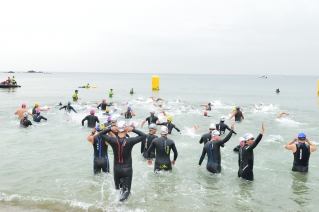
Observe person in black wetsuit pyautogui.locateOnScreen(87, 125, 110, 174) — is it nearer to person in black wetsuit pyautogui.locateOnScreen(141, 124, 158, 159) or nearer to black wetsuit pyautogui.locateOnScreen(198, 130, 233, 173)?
person in black wetsuit pyautogui.locateOnScreen(141, 124, 158, 159)

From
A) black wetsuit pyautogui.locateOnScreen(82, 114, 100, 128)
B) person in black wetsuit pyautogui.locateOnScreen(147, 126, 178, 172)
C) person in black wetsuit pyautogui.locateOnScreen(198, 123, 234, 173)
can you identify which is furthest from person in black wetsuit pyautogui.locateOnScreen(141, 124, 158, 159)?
black wetsuit pyautogui.locateOnScreen(82, 114, 100, 128)

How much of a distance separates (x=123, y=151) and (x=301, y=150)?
5.32m

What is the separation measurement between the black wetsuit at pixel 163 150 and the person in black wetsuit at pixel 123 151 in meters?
1.77

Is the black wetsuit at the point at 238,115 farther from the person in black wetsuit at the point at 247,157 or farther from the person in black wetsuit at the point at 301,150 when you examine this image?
the person in black wetsuit at the point at 247,157

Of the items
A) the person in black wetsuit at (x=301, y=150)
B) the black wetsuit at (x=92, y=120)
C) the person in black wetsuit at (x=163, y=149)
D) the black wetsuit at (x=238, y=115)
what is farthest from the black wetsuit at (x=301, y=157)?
the black wetsuit at (x=238, y=115)

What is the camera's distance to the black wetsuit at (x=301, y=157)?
7949mm

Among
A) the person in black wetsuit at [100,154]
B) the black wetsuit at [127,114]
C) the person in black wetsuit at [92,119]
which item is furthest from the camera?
the black wetsuit at [127,114]

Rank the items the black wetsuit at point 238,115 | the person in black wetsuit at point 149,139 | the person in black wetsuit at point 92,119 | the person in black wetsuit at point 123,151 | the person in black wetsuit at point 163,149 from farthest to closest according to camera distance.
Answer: the black wetsuit at point 238,115 < the person in black wetsuit at point 92,119 < the person in black wetsuit at point 149,139 < the person in black wetsuit at point 163,149 < the person in black wetsuit at point 123,151

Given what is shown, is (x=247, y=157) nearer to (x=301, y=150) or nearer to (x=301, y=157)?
(x=301, y=150)

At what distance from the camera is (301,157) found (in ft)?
27.0

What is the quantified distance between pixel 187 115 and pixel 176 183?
14.3m

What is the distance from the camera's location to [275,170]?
940 centimetres

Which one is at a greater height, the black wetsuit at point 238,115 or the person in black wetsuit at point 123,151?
the person in black wetsuit at point 123,151

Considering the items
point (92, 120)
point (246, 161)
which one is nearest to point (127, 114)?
point (92, 120)
